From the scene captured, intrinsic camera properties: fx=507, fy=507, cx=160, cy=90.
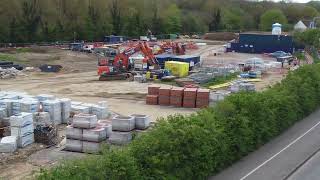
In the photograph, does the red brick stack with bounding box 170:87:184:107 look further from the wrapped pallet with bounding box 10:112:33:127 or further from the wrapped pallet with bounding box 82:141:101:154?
the wrapped pallet with bounding box 10:112:33:127

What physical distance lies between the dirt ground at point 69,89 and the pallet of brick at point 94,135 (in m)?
0.82

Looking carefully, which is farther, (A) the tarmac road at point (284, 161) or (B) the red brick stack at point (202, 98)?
(B) the red brick stack at point (202, 98)

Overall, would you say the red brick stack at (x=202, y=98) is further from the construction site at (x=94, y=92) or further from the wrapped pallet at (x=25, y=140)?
the wrapped pallet at (x=25, y=140)

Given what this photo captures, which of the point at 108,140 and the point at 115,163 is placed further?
the point at 108,140

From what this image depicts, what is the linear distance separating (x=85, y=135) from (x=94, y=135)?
43cm

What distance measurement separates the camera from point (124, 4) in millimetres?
101125

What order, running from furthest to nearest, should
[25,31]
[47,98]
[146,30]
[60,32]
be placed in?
[146,30] → [60,32] → [25,31] → [47,98]

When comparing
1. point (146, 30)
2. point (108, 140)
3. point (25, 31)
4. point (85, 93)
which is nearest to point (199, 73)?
point (85, 93)

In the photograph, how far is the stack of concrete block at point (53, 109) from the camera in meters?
26.6

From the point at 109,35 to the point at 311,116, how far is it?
65.5 metres

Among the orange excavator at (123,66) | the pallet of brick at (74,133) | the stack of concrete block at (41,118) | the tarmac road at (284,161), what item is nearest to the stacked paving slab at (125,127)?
the pallet of brick at (74,133)

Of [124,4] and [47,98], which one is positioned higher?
[124,4]

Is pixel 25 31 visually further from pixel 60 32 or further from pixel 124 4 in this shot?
pixel 124 4

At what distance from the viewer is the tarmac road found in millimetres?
19094
